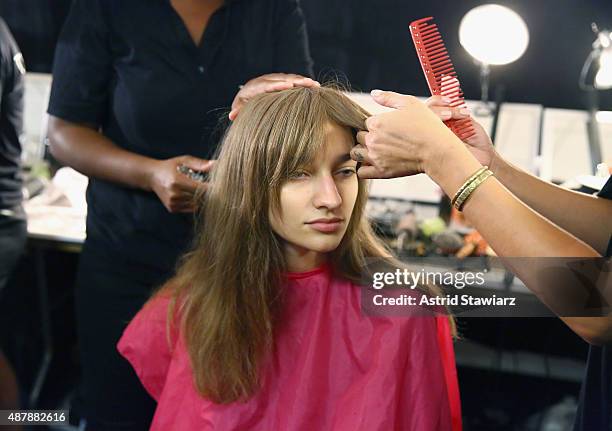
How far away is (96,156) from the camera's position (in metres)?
1.50

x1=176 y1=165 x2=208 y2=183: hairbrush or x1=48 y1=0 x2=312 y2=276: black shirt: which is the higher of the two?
x1=48 y1=0 x2=312 y2=276: black shirt

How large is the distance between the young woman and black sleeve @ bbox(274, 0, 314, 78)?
9.7 inches

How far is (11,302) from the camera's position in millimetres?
2293

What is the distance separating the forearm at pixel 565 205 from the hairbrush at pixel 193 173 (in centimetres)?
63

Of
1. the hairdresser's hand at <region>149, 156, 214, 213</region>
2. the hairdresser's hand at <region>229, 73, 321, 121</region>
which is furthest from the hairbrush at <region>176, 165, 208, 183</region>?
the hairdresser's hand at <region>229, 73, 321, 121</region>

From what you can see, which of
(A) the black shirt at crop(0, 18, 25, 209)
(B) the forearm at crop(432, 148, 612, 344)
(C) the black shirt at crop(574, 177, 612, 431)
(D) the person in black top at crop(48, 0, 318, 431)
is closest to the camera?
(B) the forearm at crop(432, 148, 612, 344)

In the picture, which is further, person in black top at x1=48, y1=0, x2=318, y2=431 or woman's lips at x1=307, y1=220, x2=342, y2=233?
person in black top at x1=48, y1=0, x2=318, y2=431

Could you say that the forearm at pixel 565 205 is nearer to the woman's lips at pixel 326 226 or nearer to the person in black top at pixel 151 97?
the woman's lips at pixel 326 226

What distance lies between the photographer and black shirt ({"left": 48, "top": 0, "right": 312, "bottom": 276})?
4.72 ft

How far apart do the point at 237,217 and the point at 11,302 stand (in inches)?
55.0

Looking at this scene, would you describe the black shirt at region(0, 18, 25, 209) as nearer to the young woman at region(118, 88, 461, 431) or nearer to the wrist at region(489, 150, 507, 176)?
the young woman at region(118, 88, 461, 431)

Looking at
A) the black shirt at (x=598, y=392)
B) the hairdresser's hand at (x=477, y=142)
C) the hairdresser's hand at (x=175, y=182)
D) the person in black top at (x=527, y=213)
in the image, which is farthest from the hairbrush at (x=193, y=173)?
the black shirt at (x=598, y=392)

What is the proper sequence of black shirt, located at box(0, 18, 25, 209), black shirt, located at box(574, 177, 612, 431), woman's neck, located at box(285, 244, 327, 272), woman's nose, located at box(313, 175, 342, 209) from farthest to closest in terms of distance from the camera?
black shirt, located at box(0, 18, 25, 209), woman's neck, located at box(285, 244, 327, 272), woman's nose, located at box(313, 175, 342, 209), black shirt, located at box(574, 177, 612, 431)

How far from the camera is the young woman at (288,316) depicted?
1197 mm
